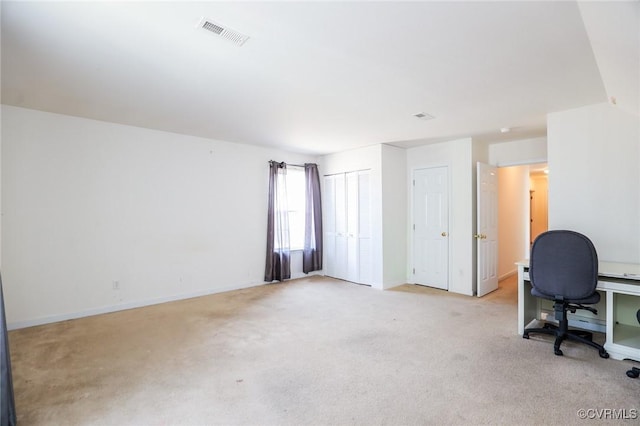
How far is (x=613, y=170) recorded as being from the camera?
332 centimetres

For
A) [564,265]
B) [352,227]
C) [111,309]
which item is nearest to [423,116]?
[564,265]

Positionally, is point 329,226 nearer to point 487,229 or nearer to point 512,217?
point 487,229

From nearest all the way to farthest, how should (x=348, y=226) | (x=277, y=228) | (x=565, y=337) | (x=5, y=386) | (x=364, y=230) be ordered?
(x=5, y=386), (x=565, y=337), (x=364, y=230), (x=277, y=228), (x=348, y=226)

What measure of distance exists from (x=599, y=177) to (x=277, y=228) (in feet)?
14.9

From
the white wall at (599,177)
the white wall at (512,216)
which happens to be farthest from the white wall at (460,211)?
the white wall at (599,177)

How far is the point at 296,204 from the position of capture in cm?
597

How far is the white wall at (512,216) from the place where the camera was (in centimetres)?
566

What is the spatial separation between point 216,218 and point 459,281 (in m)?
4.12

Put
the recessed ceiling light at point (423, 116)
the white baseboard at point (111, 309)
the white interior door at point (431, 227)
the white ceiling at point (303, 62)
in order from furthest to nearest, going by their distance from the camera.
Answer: the white interior door at point (431, 227) < the recessed ceiling light at point (423, 116) < the white baseboard at point (111, 309) < the white ceiling at point (303, 62)

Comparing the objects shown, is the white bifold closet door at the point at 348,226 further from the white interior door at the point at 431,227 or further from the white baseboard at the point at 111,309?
the white baseboard at the point at 111,309

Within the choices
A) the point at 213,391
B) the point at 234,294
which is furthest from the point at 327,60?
the point at 234,294

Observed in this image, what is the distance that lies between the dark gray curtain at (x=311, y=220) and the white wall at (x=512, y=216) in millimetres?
3355

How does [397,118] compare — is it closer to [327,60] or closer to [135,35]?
[327,60]

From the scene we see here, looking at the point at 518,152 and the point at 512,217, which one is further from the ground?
the point at 518,152
